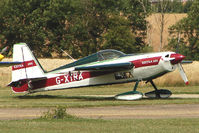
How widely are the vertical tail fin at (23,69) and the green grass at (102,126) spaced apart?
1024 cm

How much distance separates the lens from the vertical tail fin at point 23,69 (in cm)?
2492

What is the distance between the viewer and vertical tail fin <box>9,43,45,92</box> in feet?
81.8

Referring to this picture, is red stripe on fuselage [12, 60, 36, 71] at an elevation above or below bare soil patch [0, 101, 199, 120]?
above

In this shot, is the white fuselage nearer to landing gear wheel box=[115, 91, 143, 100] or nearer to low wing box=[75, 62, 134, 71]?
low wing box=[75, 62, 134, 71]

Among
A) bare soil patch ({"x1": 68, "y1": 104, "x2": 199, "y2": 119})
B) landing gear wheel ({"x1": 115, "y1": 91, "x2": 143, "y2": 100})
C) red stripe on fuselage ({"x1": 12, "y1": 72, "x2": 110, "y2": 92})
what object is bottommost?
landing gear wheel ({"x1": 115, "y1": 91, "x2": 143, "y2": 100})

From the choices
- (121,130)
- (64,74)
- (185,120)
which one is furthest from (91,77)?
(121,130)

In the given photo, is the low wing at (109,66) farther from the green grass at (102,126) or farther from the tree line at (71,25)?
the tree line at (71,25)

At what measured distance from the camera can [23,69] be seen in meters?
25.0

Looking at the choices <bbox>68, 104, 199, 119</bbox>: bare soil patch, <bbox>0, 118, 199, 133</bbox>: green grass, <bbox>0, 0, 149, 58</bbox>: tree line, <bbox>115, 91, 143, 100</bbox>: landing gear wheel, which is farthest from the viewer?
<bbox>0, 0, 149, 58</bbox>: tree line

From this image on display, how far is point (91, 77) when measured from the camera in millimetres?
24422

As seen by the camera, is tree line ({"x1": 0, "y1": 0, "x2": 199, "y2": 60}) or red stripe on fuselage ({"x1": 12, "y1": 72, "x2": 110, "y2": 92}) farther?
tree line ({"x1": 0, "y1": 0, "x2": 199, "y2": 60})

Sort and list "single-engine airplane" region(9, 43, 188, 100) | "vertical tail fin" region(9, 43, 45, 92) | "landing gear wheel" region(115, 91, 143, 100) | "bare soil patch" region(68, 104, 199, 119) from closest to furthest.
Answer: "bare soil patch" region(68, 104, 199, 119) < "landing gear wheel" region(115, 91, 143, 100) < "single-engine airplane" region(9, 43, 188, 100) < "vertical tail fin" region(9, 43, 45, 92)

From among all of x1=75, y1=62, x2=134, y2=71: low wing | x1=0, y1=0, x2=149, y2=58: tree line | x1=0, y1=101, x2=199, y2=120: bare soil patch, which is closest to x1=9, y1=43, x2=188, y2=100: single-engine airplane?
x1=75, y1=62, x2=134, y2=71: low wing

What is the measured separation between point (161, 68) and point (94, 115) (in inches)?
270
